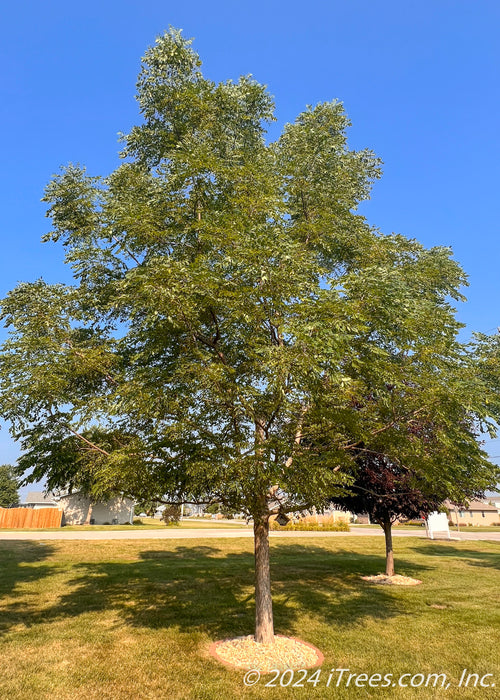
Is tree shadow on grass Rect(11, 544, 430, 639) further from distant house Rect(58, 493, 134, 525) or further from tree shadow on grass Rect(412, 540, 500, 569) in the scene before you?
distant house Rect(58, 493, 134, 525)

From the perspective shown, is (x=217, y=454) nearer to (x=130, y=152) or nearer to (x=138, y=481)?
(x=138, y=481)

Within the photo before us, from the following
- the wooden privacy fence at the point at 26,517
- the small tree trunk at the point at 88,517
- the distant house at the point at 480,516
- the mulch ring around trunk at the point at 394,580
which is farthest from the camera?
the distant house at the point at 480,516

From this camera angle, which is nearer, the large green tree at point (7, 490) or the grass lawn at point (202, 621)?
the grass lawn at point (202, 621)

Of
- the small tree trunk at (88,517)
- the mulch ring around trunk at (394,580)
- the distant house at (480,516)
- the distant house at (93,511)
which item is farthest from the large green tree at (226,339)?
the distant house at (480,516)

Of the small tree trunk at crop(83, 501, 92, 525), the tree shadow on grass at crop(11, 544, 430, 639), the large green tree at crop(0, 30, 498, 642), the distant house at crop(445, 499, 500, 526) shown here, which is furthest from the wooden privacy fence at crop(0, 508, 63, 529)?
the distant house at crop(445, 499, 500, 526)

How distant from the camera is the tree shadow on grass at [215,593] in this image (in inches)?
451

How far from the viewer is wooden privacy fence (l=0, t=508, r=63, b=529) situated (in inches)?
1457

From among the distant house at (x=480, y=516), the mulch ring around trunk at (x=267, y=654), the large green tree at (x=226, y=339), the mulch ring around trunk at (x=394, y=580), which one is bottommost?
the distant house at (x=480, y=516)

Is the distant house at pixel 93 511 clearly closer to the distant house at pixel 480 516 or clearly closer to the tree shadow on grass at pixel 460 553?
the tree shadow on grass at pixel 460 553

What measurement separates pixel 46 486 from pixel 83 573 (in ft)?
33.3

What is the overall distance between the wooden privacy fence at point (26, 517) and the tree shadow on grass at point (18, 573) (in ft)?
45.3

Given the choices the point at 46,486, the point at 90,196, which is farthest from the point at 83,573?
the point at 90,196

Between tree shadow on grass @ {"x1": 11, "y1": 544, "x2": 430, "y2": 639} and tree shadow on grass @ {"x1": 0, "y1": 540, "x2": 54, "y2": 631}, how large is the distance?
0.84m

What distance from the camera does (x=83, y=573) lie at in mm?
17297
